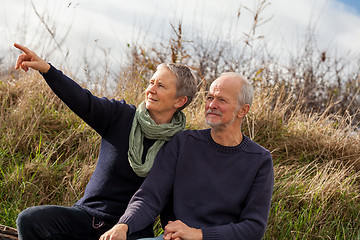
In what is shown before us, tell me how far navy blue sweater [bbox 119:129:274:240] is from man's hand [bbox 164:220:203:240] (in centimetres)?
12

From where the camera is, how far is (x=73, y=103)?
2.80 meters

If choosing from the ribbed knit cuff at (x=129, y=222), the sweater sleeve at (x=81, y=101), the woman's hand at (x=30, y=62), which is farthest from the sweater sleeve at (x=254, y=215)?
the woman's hand at (x=30, y=62)

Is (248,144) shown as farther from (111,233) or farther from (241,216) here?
(111,233)

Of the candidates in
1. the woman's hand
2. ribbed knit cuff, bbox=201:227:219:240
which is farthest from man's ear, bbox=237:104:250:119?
the woman's hand

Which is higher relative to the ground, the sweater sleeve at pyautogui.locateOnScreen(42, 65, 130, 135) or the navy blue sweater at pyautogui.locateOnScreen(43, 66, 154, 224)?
the sweater sleeve at pyautogui.locateOnScreen(42, 65, 130, 135)

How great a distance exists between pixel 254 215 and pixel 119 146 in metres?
0.97

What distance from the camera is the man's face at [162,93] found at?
2.99 meters

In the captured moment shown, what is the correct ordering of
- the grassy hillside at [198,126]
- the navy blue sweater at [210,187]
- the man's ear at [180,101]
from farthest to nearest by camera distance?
the grassy hillside at [198,126] < the man's ear at [180,101] < the navy blue sweater at [210,187]

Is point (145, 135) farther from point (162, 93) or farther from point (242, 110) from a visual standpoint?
point (242, 110)

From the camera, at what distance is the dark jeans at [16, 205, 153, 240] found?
2.77m

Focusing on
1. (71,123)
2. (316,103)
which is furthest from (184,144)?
(316,103)

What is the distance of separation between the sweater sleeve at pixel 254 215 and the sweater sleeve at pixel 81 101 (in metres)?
Answer: 0.96

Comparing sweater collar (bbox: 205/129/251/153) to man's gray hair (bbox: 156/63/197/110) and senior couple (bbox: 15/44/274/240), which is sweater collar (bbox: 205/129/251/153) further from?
man's gray hair (bbox: 156/63/197/110)

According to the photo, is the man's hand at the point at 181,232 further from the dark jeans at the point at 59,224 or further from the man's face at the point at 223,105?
the man's face at the point at 223,105
